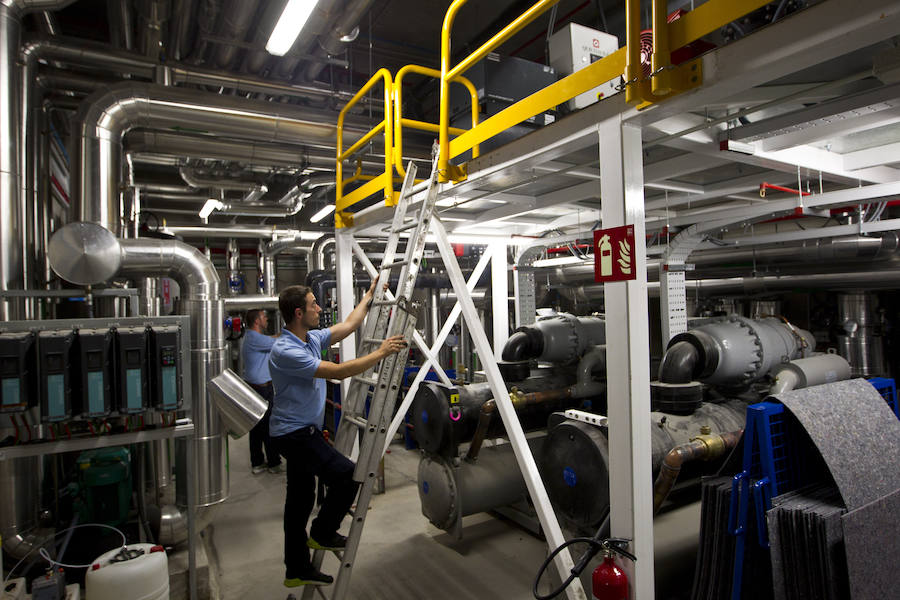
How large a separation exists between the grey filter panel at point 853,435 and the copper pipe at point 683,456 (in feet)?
1.11

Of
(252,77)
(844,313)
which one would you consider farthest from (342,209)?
(844,313)

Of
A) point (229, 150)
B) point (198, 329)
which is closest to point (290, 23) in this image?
point (198, 329)

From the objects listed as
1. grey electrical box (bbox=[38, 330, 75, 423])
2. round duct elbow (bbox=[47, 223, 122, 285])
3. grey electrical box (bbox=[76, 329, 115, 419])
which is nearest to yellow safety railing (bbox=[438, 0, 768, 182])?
grey electrical box (bbox=[76, 329, 115, 419])

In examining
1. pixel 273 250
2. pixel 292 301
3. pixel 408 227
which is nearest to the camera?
pixel 408 227

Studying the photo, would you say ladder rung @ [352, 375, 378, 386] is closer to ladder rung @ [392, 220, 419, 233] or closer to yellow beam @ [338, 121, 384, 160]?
ladder rung @ [392, 220, 419, 233]

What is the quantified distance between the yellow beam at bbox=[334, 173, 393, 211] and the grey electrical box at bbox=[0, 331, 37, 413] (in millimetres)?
2066

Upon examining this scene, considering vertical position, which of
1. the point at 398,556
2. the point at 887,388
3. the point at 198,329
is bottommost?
the point at 398,556

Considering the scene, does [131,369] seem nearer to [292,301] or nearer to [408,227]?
[292,301]

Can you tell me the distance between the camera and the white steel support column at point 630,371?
174cm

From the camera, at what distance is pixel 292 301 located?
2.91m

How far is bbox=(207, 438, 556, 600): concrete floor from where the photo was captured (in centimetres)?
325

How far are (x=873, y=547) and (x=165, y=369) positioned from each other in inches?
133

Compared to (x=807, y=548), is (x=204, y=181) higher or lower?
higher

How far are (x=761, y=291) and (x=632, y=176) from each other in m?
4.41
